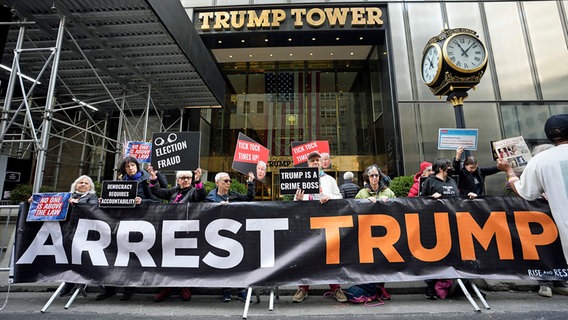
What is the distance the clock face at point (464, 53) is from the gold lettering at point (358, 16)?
7.62 meters

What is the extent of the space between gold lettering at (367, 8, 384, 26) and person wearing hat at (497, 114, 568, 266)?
41.2 feet

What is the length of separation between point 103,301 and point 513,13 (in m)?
18.3

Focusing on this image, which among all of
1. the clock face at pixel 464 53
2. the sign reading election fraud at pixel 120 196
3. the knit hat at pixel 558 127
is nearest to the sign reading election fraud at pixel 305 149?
the sign reading election fraud at pixel 120 196

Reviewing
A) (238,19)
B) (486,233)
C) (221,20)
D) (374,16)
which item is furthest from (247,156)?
(374,16)

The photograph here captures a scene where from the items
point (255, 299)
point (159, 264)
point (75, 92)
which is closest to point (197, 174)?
point (159, 264)

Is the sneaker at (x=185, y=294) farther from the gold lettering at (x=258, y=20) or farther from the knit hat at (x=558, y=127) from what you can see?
the gold lettering at (x=258, y=20)

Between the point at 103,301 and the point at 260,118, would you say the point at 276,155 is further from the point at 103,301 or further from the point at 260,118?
the point at 103,301

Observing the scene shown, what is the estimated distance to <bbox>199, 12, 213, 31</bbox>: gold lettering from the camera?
13.8 meters

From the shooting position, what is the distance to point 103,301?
14.5 feet

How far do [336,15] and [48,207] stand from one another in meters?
13.2

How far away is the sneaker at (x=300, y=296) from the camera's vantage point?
14.2ft

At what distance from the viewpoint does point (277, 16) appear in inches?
536

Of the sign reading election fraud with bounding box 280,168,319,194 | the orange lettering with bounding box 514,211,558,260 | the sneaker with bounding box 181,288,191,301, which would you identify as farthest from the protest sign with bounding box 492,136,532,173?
the sneaker with bounding box 181,288,191,301

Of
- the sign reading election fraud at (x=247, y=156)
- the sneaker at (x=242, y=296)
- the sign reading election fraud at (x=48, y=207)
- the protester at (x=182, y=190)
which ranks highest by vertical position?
the sign reading election fraud at (x=247, y=156)
